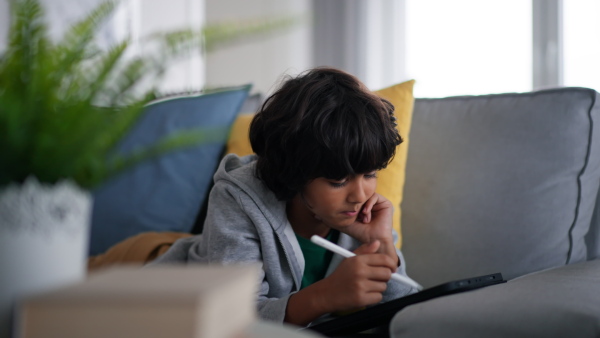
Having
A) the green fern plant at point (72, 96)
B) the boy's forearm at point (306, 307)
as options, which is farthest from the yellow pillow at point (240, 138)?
the green fern plant at point (72, 96)

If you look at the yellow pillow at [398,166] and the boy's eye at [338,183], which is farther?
the yellow pillow at [398,166]

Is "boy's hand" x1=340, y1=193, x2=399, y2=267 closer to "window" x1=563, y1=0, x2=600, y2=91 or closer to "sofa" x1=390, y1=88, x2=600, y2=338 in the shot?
"sofa" x1=390, y1=88, x2=600, y2=338

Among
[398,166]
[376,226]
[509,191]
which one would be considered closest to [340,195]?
[376,226]

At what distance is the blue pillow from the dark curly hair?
0.43 metres

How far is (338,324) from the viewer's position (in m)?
0.94

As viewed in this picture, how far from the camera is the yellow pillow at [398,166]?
1363 millimetres

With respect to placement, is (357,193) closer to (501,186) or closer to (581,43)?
(501,186)

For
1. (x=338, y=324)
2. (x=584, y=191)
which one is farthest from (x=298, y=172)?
(x=584, y=191)

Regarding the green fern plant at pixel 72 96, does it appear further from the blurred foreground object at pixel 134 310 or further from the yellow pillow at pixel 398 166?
the yellow pillow at pixel 398 166

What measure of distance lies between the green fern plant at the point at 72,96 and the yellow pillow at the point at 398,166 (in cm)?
88

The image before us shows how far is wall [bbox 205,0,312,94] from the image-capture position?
3.62 metres

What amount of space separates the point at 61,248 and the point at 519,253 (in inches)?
37.8

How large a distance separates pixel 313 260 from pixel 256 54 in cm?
256

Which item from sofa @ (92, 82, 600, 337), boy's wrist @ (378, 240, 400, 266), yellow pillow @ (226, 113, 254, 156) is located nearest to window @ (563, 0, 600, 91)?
sofa @ (92, 82, 600, 337)
